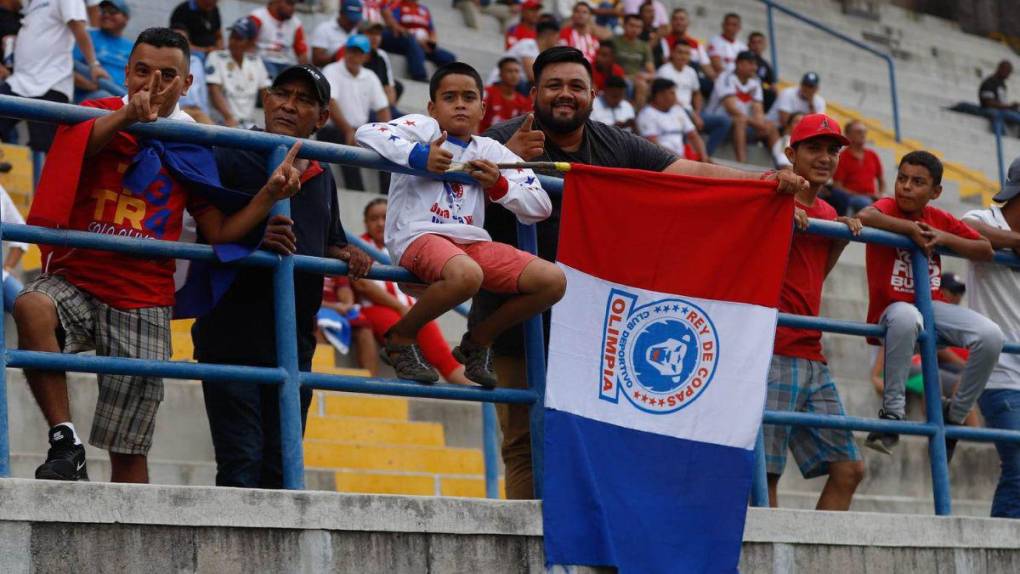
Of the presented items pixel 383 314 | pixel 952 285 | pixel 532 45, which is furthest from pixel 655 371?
pixel 532 45

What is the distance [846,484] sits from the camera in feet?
21.4

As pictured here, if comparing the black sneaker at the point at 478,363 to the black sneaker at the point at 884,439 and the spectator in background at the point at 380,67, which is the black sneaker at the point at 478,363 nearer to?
the black sneaker at the point at 884,439

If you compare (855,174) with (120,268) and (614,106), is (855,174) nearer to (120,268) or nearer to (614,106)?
(614,106)

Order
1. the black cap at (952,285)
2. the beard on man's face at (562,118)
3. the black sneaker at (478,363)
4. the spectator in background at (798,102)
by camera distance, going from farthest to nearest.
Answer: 1. the spectator in background at (798,102)
2. the black cap at (952,285)
3. the beard on man's face at (562,118)
4. the black sneaker at (478,363)

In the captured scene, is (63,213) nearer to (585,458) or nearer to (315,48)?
(585,458)

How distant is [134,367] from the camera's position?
4.58m

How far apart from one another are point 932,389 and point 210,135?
3.16 m

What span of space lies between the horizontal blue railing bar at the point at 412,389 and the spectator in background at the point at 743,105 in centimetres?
1018

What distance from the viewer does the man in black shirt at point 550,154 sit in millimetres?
5711

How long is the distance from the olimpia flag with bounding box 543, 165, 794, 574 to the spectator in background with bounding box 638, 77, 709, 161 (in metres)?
8.29

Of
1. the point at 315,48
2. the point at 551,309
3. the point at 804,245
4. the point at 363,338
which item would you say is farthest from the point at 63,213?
the point at 315,48

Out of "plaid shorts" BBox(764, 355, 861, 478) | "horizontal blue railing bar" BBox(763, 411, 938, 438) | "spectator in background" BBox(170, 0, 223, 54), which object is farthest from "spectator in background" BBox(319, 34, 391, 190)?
"horizontal blue railing bar" BBox(763, 411, 938, 438)

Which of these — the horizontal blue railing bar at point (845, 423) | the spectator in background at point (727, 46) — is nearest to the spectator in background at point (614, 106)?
the spectator in background at point (727, 46)

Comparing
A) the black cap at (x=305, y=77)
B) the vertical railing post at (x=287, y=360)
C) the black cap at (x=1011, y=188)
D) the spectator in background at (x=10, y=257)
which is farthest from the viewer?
the spectator in background at (x=10, y=257)
